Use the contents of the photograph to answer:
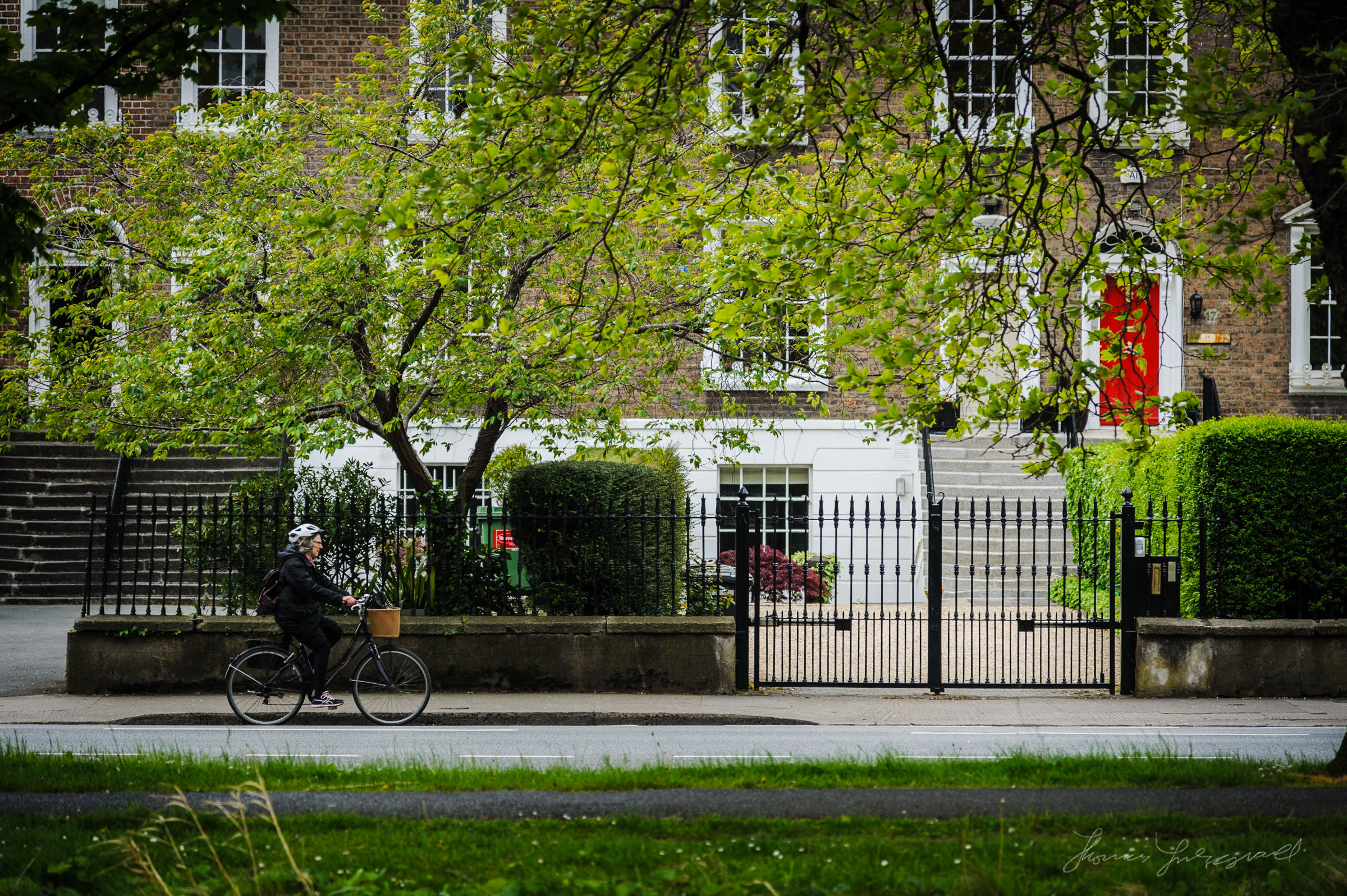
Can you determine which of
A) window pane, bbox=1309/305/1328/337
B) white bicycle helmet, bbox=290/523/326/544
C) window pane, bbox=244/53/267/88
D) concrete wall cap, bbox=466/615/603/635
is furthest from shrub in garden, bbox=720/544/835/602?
window pane, bbox=244/53/267/88

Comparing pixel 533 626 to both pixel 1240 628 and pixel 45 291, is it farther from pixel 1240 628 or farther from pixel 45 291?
pixel 1240 628

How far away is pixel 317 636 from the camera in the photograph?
10461mm

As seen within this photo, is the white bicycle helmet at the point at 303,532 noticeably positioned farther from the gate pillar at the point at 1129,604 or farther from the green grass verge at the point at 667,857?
the gate pillar at the point at 1129,604

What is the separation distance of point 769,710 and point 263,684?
15.0 feet

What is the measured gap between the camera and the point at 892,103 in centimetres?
2067

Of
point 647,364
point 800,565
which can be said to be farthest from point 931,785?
point 800,565

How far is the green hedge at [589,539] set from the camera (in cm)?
1216

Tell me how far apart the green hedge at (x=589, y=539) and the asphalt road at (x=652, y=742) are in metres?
2.14

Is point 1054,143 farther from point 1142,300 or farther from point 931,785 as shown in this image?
point 931,785

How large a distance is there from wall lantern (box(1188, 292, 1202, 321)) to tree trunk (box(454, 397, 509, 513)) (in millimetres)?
A: 13577

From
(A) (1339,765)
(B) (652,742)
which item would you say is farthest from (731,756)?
(A) (1339,765)

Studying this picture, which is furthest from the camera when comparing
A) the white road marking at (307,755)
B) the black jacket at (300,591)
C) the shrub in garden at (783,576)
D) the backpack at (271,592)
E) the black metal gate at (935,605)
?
the shrub in garden at (783,576)

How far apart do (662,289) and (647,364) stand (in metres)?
0.84

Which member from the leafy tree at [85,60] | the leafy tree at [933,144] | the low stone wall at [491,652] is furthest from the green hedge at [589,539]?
the leafy tree at [85,60]
